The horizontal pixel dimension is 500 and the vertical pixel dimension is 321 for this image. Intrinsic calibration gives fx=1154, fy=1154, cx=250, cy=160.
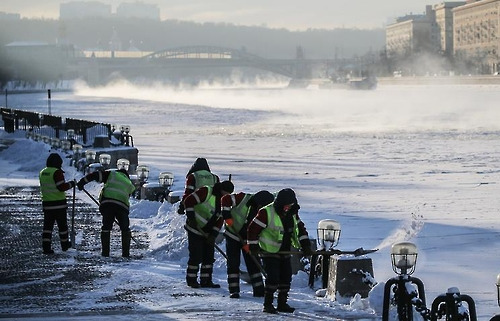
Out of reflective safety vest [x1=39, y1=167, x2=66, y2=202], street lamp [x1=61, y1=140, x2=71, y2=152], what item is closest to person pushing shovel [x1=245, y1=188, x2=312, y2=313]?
reflective safety vest [x1=39, y1=167, x2=66, y2=202]

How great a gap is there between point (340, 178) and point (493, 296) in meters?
17.8

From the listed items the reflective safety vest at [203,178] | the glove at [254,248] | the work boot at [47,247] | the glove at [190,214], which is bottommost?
the work boot at [47,247]

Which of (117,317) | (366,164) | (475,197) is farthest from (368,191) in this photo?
(117,317)

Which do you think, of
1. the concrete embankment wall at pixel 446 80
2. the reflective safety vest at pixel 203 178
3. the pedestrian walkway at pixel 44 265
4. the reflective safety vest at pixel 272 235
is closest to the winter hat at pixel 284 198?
the reflective safety vest at pixel 272 235

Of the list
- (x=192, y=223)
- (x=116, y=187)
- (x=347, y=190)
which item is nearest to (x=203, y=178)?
(x=192, y=223)

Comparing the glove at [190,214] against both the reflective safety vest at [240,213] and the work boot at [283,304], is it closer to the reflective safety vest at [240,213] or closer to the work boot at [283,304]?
the reflective safety vest at [240,213]

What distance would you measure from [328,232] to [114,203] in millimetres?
→ 5062

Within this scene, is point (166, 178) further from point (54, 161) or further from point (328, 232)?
point (328, 232)

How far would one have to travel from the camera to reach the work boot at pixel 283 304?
41.8 feet

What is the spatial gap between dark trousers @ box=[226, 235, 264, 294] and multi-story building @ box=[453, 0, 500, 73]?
156871 millimetres

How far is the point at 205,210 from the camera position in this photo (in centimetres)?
1484

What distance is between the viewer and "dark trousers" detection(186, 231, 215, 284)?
14688mm

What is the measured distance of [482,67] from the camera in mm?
171500

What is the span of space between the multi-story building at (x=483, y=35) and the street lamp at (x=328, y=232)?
157152mm
